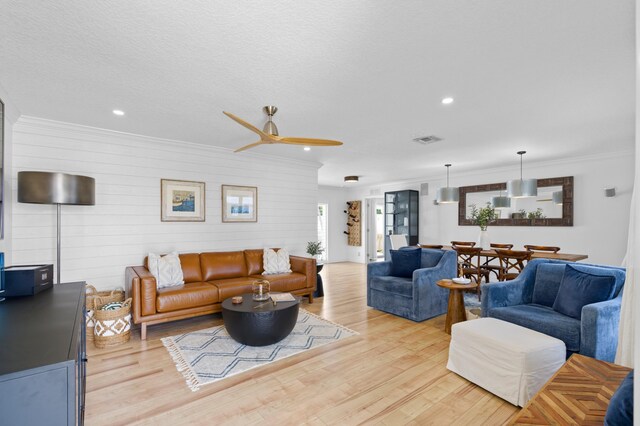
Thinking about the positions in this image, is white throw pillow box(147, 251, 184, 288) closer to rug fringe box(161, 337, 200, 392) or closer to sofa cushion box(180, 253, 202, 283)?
sofa cushion box(180, 253, 202, 283)

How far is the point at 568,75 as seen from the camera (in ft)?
8.29

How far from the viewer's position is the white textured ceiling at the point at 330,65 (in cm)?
178

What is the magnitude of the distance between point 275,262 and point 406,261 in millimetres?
2048

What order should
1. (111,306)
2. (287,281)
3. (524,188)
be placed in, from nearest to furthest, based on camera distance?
1. (111,306)
2. (287,281)
3. (524,188)

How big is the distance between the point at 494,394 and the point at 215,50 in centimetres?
328

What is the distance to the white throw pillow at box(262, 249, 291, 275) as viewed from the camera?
492 centimetres

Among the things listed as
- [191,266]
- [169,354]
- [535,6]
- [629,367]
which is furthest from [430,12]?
[191,266]

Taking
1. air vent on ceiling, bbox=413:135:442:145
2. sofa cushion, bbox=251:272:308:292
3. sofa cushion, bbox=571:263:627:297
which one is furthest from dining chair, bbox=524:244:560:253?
sofa cushion, bbox=251:272:308:292

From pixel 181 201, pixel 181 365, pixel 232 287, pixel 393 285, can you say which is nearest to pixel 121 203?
pixel 181 201

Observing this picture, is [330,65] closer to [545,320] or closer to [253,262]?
[545,320]

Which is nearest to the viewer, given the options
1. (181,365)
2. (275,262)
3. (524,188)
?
(181,365)

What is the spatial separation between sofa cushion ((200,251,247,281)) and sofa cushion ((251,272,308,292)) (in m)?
0.28

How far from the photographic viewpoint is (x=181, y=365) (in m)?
2.87

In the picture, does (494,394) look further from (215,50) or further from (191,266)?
(191,266)
